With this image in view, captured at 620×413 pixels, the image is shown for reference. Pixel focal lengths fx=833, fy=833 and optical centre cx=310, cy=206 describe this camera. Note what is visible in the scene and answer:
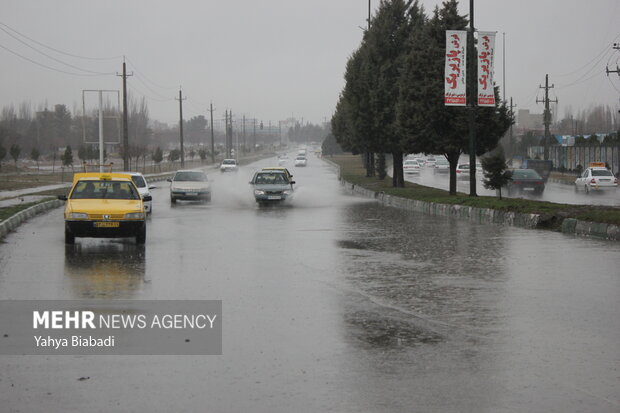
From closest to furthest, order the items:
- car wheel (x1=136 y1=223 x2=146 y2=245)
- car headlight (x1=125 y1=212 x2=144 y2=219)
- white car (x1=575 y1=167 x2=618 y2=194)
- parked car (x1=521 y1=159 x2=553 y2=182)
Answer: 1. car headlight (x1=125 y1=212 x2=144 y2=219)
2. car wheel (x1=136 y1=223 x2=146 y2=245)
3. white car (x1=575 y1=167 x2=618 y2=194)
4. parked car (x1=521 y1=159 x2=553 y2=182)

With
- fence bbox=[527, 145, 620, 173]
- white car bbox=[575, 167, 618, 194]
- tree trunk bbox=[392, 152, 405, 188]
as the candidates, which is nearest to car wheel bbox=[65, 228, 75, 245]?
tree trunk bbox=[392, 152, 405, 188]

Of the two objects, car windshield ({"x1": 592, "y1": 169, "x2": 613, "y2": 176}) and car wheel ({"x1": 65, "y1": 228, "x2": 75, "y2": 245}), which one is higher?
car windshield ({"x1": 592, "y1": 169, "x2": 613, "y2": 176})

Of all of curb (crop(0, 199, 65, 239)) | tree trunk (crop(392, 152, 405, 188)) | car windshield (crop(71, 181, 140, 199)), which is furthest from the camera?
tree trunk (crop(392, 152, 405, 188))

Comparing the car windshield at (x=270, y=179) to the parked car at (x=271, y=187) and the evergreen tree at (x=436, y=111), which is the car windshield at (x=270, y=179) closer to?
the parked car at (x=271, y=187)

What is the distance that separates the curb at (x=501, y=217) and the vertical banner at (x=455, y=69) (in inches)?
146

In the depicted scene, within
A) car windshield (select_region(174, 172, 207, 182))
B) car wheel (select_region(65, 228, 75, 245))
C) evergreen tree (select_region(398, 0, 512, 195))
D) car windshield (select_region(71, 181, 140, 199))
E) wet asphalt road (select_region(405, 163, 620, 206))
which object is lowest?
wet asphalt road (select_region(405, 163, 620, 206))

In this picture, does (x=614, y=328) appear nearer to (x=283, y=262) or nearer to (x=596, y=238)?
(x=283, y=262)

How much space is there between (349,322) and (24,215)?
18645mm

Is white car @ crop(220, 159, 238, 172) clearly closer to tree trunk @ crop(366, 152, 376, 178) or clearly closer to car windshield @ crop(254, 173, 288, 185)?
tree trunk @ crop(366, 152, 376, 178)

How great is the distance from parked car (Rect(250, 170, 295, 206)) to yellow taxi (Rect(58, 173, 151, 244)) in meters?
14.9

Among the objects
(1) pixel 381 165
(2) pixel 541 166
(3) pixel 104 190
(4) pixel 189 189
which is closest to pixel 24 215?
(3) pixel 104 190

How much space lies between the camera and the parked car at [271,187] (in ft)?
109

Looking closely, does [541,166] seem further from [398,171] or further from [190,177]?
[190,177]

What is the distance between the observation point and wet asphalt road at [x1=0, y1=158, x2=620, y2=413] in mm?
6109
